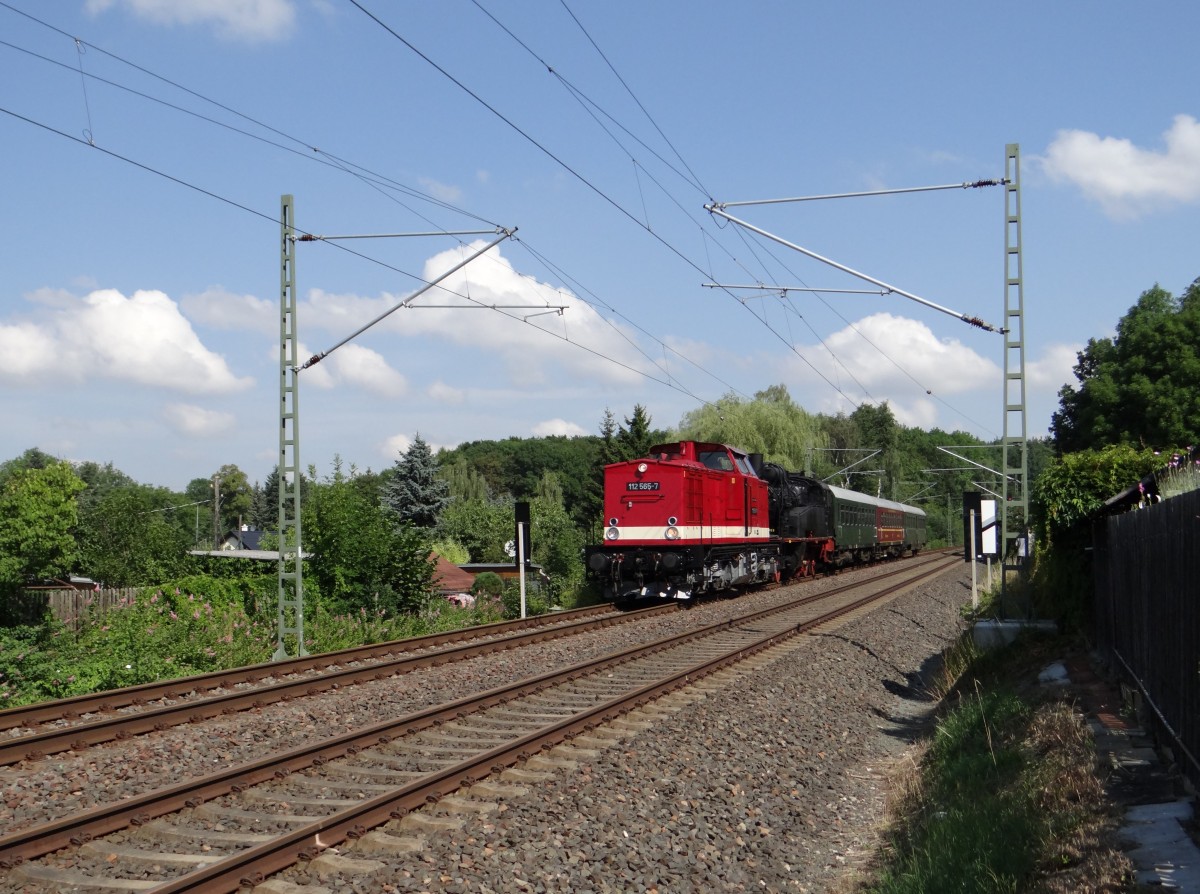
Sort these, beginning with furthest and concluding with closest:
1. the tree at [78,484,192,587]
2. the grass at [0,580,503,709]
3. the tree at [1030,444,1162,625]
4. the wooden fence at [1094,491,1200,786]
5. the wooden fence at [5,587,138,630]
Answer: the tree at [78,484,192,587], the wooden fence at [5,587,138,630], the tree at [1030,444,1162,625], the grass at [0,580,503,709], the wooden fence at [1094,491,1200,786]

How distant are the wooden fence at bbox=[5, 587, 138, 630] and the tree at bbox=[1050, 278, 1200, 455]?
4115 cm

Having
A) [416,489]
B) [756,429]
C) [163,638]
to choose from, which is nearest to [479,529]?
[416,489]

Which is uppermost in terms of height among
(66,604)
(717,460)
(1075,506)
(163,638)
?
(717,460)

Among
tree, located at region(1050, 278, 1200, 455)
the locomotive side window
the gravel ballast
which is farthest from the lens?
tree, located at region(1050, 278, 1200, 455)

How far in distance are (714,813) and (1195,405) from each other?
48.3 m

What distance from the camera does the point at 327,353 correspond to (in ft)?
56.0

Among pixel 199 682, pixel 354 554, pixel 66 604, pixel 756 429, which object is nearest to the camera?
pixel 199 682

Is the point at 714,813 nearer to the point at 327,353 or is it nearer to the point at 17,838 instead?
the point at 17,838

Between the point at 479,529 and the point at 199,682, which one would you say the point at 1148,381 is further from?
the point at 199,682

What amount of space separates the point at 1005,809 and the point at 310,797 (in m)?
5.20

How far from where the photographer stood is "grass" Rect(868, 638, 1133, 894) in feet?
21.2

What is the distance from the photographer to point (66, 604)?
25.7 m

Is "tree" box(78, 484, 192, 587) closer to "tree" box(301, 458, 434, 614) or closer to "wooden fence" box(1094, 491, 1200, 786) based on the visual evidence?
"tree" box(301, 458, 434, 614)

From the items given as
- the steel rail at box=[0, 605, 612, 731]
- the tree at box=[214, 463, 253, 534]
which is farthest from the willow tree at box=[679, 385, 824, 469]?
the tree at box=[214, 463, 253, 534]
